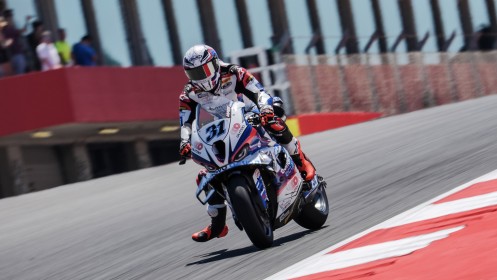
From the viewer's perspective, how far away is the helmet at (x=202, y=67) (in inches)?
331

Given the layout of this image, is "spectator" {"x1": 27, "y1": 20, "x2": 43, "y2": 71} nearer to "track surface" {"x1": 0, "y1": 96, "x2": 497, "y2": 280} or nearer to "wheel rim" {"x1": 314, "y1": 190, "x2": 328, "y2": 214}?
"track surface" {"x1": 0, "y1": 96, "x2": 497, "y2": 280}

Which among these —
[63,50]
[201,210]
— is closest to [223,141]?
[201,210]

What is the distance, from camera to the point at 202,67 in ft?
27.6

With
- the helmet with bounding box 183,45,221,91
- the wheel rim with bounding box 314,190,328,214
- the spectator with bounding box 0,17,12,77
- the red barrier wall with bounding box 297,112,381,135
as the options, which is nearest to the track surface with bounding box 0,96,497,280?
the wheel rim with bounding box 314,190,328,214

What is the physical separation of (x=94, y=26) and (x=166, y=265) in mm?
14258

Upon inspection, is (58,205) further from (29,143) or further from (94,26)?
(94,26)

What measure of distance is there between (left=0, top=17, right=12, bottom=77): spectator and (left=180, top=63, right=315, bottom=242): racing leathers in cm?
915

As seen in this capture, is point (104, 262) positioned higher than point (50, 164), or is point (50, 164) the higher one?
point (104, 262)

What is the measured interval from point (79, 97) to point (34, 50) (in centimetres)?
129

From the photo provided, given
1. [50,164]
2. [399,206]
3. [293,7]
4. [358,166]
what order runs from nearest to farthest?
1. [399,206]
2. [358,166]
3. [50,164]
4. [293,7]

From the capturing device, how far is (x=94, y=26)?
22.4 meters

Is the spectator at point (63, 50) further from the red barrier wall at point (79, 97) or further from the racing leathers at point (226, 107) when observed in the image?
the racing leathers at point (226, 107)

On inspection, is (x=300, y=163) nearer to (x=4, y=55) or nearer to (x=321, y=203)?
(x=321, y=203)

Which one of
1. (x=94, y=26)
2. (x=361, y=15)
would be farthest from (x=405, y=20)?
(x=94, y=26)
